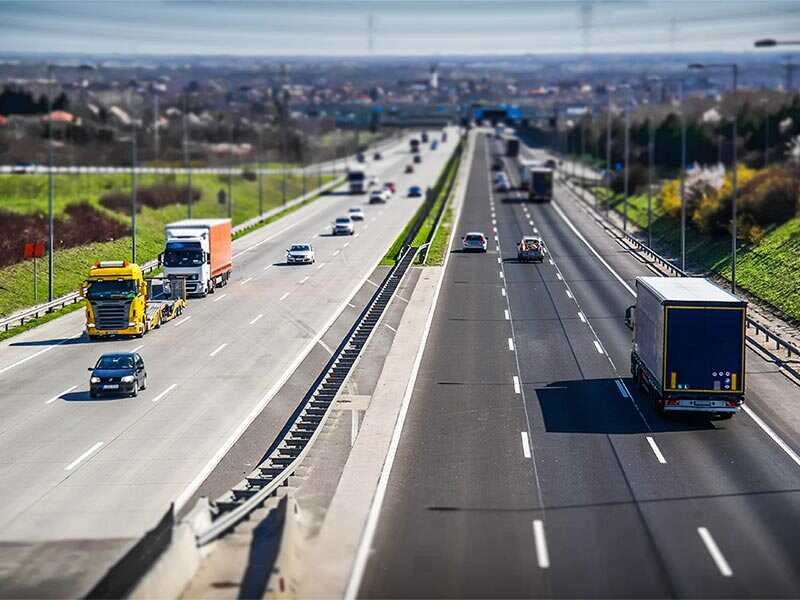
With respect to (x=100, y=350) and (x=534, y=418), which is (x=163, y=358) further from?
(x=534, y=418)

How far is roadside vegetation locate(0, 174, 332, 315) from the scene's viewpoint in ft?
240

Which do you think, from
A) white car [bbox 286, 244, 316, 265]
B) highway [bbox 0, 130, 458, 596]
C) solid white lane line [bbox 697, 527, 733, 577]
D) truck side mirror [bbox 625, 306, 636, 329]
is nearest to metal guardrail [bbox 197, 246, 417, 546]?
highway [bbox 0, 130, 458, 596]

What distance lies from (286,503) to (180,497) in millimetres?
5596

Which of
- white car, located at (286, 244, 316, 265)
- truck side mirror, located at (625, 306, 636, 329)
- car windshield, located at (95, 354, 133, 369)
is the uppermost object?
truck side mirror, located at (625, 306, 636, 329)

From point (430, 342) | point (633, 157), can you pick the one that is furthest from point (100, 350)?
point (633, 157)

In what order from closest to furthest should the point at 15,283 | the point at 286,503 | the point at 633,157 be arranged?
the point at 286,503 → the point at 15,283 → the point at 633,157

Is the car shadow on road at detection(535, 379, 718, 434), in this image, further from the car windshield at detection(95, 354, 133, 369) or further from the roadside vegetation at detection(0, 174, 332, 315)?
the roadside vegetation at detection(0, 174, 332, 315)

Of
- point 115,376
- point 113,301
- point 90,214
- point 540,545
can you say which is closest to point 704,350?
point 540,545

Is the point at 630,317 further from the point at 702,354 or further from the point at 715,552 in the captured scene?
the point at 715,552

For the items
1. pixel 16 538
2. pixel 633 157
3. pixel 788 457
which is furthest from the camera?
pixel 633 157

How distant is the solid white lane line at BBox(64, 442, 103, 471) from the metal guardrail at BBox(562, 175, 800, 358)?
22.4 meters

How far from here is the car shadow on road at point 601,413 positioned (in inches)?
1357

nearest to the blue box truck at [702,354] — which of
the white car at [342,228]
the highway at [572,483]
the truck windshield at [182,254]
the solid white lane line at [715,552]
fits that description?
the highway at [572,483]

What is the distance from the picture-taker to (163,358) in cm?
4806
